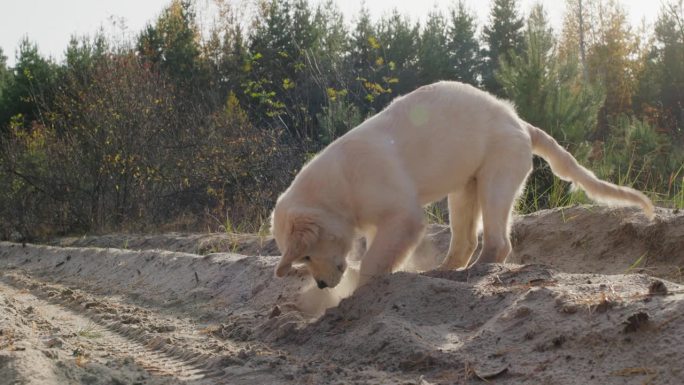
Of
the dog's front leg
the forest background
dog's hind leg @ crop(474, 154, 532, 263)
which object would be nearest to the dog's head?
the dog's front leg

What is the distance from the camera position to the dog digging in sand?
529 centimetres

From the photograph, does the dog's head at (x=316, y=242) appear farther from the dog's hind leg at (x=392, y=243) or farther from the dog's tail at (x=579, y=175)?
the dog's tail at (x=579, y=175)

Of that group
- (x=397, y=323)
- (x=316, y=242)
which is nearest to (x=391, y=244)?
(x=316, y=242)

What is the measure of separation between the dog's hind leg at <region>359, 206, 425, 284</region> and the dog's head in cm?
23

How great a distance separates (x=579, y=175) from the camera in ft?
21.4

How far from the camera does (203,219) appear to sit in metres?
16.2

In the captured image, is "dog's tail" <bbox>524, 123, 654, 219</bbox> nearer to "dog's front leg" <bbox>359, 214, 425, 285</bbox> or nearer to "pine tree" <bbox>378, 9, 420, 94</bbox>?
"dog's front leg" <bbox>359, 214, 425, 285</bbox>

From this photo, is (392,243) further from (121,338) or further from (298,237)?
(121,338)

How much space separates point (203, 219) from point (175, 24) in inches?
752

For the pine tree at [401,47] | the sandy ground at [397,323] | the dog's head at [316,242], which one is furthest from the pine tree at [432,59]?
the dog's head at [316,242]

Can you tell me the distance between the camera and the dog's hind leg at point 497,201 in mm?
6000

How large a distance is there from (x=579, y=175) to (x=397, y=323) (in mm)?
3276

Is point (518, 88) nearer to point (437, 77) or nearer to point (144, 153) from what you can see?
point (144, 153)

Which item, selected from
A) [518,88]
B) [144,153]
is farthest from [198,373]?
[144,153]
